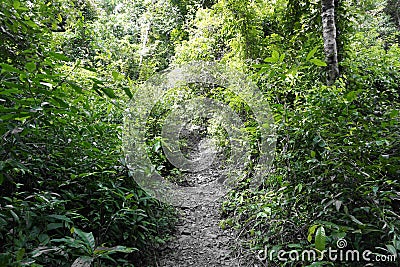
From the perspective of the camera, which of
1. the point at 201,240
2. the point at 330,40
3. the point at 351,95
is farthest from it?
the point at 201,240

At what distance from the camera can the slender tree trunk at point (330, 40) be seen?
3447 mm

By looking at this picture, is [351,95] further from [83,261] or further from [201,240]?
[201,240]

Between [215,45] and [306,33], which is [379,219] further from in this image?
[215,45]

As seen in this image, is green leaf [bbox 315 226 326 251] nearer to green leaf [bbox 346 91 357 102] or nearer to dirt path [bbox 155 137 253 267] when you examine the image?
green leaf [bbox 346 91 357 102]

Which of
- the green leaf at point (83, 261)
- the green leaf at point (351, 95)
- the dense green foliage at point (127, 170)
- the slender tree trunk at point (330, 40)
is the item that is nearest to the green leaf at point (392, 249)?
the dense green foliage at point (127, 170)

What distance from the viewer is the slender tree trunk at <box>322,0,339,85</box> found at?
3.45 meters

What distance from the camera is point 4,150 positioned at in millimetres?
1438

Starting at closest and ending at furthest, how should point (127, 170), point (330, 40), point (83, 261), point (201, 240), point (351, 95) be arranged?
point (83, 261) < point (351, 95) < point (127, 170) < point (330, 40) < point (201, 240)

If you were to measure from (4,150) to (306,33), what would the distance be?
162 inches

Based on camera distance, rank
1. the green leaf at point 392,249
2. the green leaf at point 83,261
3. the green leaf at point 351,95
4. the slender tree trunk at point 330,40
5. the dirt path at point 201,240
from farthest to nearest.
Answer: the slender tree trunk at point 330,40 → the dirt path at point 201,240 → the green leaf at point 351,95 → the green leaf at point 392,249 → the green leaf at point 83,261

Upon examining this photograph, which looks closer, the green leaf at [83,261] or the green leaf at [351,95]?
the green leaf at [83,261]

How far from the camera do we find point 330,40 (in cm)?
345

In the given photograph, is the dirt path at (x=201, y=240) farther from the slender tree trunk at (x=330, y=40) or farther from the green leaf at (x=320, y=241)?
the slender tree trunk at (x=330, y=40)

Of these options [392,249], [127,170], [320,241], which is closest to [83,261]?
[320,241]
